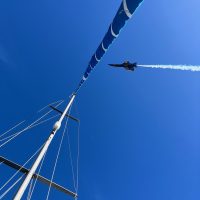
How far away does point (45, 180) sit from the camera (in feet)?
39.6

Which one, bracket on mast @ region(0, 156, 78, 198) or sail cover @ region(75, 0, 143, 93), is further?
bracket on mast @ region(0, 156, 78, 198)

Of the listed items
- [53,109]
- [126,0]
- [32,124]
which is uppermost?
[53,109]

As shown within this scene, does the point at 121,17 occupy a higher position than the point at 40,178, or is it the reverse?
the point at 40,178

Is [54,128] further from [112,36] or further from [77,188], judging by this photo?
[112,36]

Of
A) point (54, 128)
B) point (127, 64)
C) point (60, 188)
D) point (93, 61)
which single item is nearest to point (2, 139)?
point (54, 128)

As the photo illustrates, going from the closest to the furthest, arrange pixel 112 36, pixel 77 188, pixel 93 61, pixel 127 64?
pixel 112 36 → pixel 127 64 → pixel 93 61 → pixel 77 188

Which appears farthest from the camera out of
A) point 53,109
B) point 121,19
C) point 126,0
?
point 53,109

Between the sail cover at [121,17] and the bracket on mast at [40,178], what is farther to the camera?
the bracket on mast at [40,178]

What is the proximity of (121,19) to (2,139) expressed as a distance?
9930 mm

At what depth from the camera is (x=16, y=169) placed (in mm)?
11922

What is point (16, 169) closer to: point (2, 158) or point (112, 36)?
point (2, 158)

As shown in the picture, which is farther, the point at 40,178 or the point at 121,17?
the point at 40,178

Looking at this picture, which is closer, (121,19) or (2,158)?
(121,19)

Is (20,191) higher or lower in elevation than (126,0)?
lower
